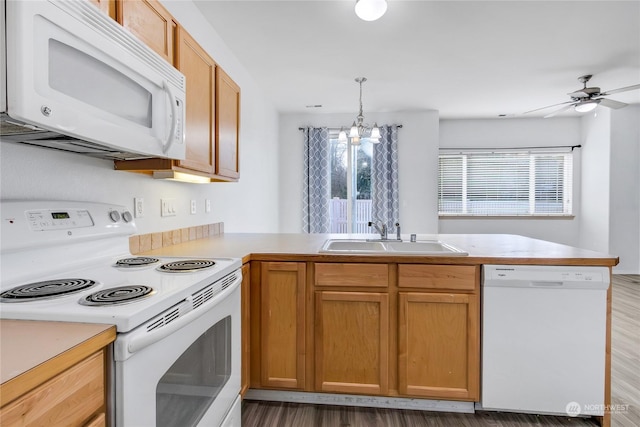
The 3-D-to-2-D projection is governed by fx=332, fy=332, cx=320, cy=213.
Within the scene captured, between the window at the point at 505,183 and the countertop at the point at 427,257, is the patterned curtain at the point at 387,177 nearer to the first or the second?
the window at the point at 505,183

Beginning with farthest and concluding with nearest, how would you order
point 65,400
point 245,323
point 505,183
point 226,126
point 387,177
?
point 505,183 < point 387,177 < point 226,126 < point 245,323 < point 65,400

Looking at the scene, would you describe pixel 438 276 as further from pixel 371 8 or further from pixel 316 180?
pixel 316 180

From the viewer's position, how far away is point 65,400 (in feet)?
2.05

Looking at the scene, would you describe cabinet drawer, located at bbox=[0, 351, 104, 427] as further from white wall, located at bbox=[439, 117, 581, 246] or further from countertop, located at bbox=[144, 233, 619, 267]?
white wall, located at bbox=[439, 117, 581, 246]

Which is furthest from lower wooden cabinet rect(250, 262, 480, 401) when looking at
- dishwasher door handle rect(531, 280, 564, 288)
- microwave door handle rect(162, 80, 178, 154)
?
microwave door handle rect(162, 80, 178, 154)

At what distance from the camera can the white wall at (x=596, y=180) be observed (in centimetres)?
493

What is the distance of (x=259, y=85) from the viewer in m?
3.95

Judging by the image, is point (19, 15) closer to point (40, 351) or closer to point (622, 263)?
point (40, 351)

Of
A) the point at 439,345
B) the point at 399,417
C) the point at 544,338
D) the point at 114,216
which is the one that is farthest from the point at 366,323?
the point at 114,216

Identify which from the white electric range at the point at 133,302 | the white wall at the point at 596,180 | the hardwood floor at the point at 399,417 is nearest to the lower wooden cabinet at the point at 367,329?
the hardwood floor at the point at 399,417

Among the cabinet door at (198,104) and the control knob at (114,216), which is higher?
the cabinet door at (198,104)

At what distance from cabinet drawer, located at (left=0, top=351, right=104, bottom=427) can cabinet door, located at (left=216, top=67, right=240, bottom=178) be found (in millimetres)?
1437

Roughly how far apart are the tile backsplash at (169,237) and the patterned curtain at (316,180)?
100 inches

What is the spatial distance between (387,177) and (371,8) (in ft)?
10.7
